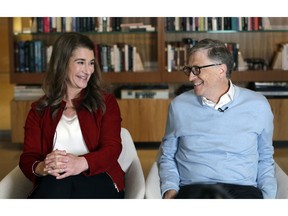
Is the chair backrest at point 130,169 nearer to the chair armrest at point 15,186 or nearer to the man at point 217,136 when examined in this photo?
the man at point 217,136

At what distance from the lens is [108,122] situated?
2072 millimetres

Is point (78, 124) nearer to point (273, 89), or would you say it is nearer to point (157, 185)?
point (157, 185)

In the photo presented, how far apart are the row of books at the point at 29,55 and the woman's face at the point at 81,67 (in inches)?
108

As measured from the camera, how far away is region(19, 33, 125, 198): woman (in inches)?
77.7

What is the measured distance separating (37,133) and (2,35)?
16.2 ft

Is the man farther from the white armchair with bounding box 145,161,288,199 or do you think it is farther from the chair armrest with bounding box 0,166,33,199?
the chair armrest with bounding box 0,166,33,199

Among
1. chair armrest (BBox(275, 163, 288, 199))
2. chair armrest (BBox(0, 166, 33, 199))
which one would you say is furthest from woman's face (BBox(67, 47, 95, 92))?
chair armrest (BBox(275, 163, 288, 199))

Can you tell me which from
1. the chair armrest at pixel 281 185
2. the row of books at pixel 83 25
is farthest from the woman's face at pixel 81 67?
the row of books at pixel 83 25

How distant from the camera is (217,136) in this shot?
1989 millimetres

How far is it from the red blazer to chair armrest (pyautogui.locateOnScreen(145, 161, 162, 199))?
0.44ft

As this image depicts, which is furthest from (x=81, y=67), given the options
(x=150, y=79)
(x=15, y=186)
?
(x=150, y=79)

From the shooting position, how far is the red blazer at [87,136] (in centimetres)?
202
